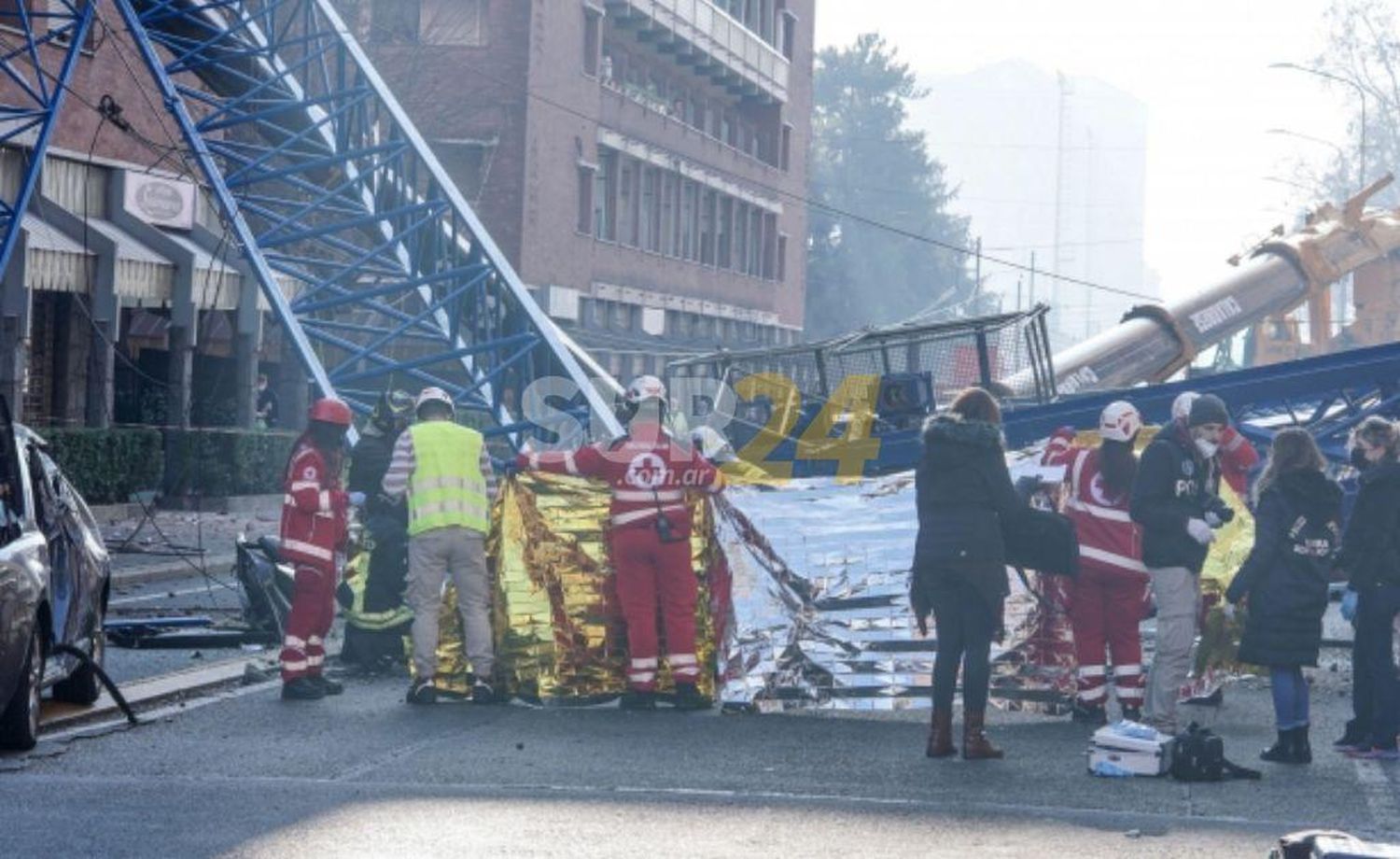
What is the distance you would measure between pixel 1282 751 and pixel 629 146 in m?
45.3

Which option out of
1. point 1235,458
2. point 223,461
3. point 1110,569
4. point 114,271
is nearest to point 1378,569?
point 1110,569

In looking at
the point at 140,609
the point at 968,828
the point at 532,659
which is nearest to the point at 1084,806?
the point at 968,828

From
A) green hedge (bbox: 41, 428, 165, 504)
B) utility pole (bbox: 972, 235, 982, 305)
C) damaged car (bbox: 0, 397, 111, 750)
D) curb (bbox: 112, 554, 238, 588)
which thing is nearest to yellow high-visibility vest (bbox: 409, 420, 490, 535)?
damaged car (bbox: 0, 397, 111, 750)

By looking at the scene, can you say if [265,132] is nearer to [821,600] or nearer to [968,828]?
[821,600]

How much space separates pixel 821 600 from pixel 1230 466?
9.02 feet

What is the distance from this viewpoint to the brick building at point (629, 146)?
4875 cm

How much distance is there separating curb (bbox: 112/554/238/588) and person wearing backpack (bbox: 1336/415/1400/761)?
12.2 metres

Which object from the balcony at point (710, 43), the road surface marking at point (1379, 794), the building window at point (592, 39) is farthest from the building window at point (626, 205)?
the road surface marking at point (1379, 794)

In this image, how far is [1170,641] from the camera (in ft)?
39.8

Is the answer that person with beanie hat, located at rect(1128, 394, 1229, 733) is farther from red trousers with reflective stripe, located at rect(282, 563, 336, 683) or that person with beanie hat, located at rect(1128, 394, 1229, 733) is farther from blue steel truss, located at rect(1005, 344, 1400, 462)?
blue steel truss, located at rect(1005, 344, 1400, 462)

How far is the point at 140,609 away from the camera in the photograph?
63.9 feet

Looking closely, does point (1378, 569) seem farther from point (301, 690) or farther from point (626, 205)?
point (626, 205)

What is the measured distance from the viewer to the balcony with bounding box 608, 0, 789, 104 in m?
56.4

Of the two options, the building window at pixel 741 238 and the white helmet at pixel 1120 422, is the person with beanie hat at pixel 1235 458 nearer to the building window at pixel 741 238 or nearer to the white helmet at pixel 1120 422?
the white helmet at pixel 1120 422
